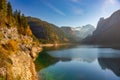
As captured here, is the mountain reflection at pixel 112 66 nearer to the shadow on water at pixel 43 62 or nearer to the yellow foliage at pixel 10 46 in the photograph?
the shadow on water at pixel 43 62

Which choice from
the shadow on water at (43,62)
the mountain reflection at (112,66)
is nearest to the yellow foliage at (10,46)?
the shadow on water at (43,62)

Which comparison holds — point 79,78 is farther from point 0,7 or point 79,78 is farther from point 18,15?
point 18,15

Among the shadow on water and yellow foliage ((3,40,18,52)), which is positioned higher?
yellow foliage ((3,40,18,52))

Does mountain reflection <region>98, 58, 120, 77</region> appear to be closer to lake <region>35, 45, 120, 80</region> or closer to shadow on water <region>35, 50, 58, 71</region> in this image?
lake <region>35, 45, 120, 80</region>

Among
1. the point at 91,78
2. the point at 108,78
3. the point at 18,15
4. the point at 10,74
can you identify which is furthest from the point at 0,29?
the point at 18,15

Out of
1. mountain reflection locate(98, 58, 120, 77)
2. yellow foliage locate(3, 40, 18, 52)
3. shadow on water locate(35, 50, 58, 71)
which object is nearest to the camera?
yellow foliage locate(3, 40, 18, 52)

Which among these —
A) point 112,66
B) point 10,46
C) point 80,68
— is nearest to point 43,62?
point 80,68

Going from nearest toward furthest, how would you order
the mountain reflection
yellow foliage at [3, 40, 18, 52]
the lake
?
yellow foliage at [3, 40, 18, 52]
the lake
the mountain reflection

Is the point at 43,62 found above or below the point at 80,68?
above

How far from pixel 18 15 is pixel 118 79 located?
265 feet

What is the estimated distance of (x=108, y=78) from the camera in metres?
43.9

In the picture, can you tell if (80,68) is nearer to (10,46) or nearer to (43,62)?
(43,62)

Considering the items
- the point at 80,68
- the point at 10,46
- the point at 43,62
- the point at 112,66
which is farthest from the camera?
the point at 43,62

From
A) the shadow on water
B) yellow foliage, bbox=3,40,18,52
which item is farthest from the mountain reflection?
yellow foliage, bbox=3,40,18,52
